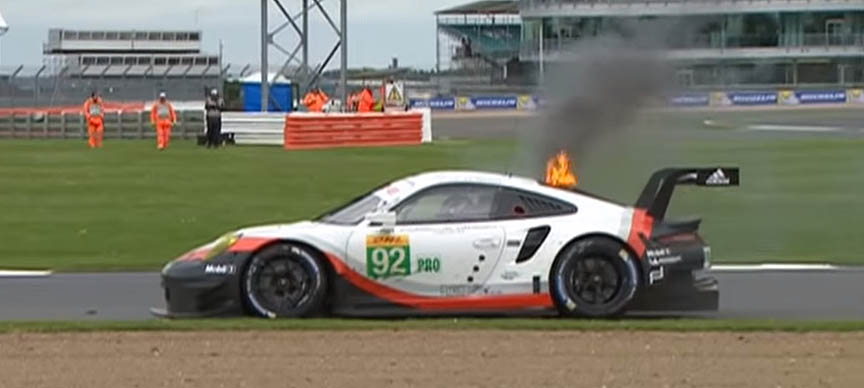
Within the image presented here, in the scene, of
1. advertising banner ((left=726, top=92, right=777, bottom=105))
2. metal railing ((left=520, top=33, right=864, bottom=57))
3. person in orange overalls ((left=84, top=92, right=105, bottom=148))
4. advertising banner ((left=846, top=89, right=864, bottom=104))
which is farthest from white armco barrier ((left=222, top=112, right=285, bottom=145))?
advertising banner ((left=846, top=89, right=864, bottom=104))

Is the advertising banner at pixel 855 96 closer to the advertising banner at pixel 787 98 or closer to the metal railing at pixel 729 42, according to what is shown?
the advertising banner at pixel 787 98

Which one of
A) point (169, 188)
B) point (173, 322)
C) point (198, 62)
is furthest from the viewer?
point (198, 62)

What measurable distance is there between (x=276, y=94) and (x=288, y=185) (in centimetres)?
2112

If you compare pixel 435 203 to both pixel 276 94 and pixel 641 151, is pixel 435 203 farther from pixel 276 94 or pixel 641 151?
pixel 276 94

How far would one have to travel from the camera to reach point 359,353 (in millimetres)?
9078

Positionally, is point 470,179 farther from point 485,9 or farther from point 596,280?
point 485,9

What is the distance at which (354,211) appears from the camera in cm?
1127

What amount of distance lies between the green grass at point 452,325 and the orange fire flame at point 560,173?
2469 mm

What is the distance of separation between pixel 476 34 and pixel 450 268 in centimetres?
6063

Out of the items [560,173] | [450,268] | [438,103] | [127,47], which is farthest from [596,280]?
[127,47]

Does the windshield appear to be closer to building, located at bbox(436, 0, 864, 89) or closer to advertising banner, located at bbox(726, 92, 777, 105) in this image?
building, located at bbox(436, 0, 864, 89)

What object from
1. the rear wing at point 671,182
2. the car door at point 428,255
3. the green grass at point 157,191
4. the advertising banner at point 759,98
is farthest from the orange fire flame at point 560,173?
the advertising banner at point 759,98

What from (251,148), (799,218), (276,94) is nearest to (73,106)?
(276,94)

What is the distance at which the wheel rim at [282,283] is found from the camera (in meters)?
10.9
